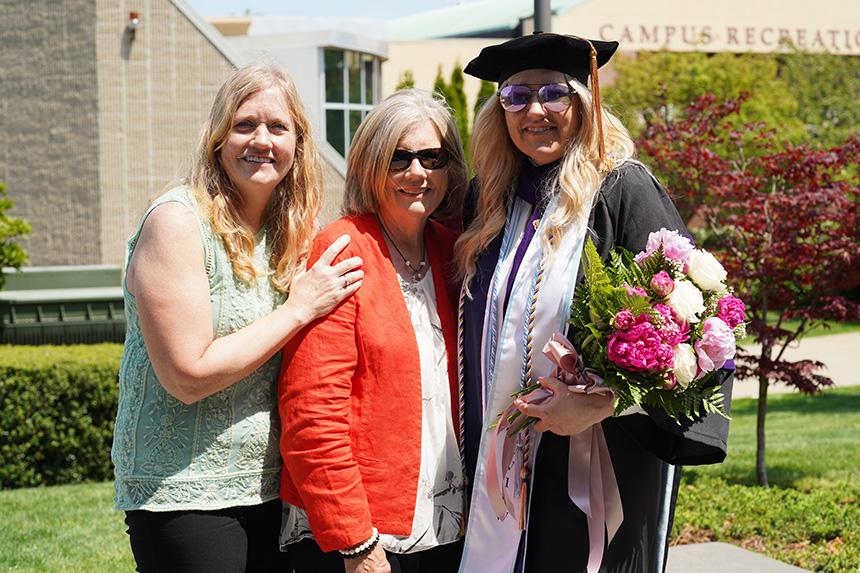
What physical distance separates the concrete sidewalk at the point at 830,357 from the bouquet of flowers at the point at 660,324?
9.65m

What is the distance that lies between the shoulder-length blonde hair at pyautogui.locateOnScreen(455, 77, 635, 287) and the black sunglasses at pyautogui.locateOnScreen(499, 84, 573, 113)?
0.04 m

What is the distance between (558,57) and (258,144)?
90cm

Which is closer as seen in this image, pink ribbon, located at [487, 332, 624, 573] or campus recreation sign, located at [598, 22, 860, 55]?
pink ribbon, located at [487, 332, 624, 573]

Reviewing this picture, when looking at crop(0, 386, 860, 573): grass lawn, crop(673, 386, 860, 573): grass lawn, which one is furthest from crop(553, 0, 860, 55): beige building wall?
crop(0, 386, 860, 573): grass lawn

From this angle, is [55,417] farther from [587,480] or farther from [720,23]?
[720,23]

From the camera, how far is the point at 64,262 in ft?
47.2

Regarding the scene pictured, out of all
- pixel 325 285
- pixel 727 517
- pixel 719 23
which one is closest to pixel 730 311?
pixel 325 285

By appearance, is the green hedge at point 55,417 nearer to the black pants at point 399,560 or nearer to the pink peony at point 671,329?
the black pants at point 399,560

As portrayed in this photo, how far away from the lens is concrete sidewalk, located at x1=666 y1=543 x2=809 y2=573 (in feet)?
14.9

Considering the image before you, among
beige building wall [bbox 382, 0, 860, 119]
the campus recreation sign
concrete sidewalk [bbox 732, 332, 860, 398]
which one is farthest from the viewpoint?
the campus recreation sign

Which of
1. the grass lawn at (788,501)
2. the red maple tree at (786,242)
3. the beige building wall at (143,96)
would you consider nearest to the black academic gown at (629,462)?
the grass lawn at (788,501)

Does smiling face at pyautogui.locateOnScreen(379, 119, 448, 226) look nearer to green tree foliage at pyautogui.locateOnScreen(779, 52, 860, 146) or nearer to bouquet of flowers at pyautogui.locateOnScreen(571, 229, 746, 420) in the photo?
bouquet of flowers at pyautogui.locateOnScreen(571, 229, 746, 420)

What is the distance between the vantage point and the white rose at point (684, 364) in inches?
94.0

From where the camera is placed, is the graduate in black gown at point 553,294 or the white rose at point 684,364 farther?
the graduate in black gown at point 553,294
